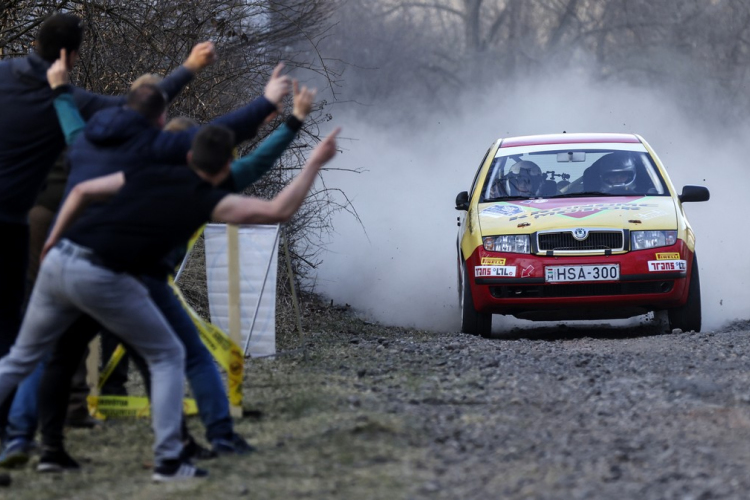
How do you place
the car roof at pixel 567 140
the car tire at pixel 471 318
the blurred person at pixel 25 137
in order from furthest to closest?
1. the car roof at pixel 567 140
2. the car tire at pixel 471 318
3. the blurred person at pixel 25 137

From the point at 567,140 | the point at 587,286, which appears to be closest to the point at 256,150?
the point at 587,286

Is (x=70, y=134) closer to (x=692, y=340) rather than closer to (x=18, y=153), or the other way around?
(x=18, y=153)

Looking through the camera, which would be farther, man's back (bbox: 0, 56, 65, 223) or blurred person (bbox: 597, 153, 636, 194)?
blurred person (bbox: 597, 153, 636, 194)

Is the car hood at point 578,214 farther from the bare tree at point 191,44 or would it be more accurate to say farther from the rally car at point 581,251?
the bare tree at point 191,44

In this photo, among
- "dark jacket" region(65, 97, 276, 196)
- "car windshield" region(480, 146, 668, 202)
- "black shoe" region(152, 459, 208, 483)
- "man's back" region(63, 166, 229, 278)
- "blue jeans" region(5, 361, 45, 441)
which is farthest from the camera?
"car windshield" region(480, 146, 668, 202)

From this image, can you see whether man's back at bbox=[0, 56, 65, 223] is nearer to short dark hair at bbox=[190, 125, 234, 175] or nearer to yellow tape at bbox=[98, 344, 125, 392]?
yellow tape at bbox=[98, 344, 125, 392]

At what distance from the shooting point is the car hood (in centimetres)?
1101

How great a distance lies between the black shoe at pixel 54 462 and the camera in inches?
224

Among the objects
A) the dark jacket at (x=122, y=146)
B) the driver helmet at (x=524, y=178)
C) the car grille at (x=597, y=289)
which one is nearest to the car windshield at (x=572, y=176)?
the driver helmet at (x=524, y=178)

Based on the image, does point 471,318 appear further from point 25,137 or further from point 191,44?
point 25,137

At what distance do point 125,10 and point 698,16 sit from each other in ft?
69.2

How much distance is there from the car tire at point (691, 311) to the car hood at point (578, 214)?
54 centimetres

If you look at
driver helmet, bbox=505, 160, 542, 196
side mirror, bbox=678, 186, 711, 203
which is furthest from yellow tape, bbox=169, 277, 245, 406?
side mirror, bbox=678, 186, 711, 203

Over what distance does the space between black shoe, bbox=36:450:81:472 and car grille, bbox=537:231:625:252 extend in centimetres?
595
